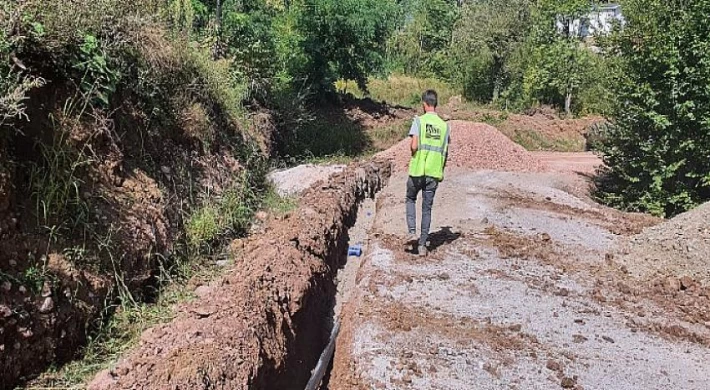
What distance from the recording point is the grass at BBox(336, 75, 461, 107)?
26.7m

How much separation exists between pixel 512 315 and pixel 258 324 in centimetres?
298

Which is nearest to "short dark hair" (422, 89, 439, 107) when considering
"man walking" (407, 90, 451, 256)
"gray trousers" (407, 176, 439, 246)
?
"man walking" (407, 90, 451, 256)

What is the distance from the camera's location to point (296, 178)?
10.9 metres

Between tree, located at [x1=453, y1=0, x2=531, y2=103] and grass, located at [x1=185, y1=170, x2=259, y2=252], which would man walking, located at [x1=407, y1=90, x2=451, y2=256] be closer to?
grass, located at [x1=185, y1=170, x2=259, y2=252]

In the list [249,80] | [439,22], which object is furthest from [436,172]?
[439,22]

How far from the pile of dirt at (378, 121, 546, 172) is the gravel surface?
2650mm

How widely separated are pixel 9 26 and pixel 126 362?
95.9 inches

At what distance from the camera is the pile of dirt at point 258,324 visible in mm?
3182

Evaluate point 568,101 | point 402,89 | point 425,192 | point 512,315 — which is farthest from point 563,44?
point 512,315

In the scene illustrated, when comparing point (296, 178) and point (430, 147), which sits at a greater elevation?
point (430, 147)

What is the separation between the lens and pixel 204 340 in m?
3.49

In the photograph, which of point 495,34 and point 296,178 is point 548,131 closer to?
point 495,34

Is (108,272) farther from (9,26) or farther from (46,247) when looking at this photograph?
(9,26)

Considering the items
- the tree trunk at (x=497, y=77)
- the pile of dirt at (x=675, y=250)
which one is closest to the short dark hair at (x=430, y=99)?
the pile of dirt at (x=675, y=250)
